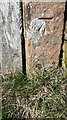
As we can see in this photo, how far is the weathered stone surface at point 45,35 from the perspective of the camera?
2680mm

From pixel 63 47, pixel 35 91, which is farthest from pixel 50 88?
pixel 63 47

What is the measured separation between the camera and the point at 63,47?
9.37 ft

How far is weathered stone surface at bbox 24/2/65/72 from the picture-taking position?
2.68 m

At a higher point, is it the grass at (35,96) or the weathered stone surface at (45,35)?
the weathered stone surface at (45,35)

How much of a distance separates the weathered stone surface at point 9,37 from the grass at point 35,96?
16 cm

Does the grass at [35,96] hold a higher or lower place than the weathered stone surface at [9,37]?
Result: lower

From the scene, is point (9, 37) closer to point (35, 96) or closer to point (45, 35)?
point (45, 35)

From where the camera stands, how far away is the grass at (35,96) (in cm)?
270

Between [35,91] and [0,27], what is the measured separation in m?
0.56

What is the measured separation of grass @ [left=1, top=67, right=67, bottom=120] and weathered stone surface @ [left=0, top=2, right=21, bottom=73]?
16cm

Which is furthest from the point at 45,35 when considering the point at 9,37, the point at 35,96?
the point at 35,96

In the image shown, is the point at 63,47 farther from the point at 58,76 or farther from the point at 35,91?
the point at 35,91

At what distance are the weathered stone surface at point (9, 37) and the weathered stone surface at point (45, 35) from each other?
0.09 meters

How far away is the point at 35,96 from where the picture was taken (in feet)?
8.95
